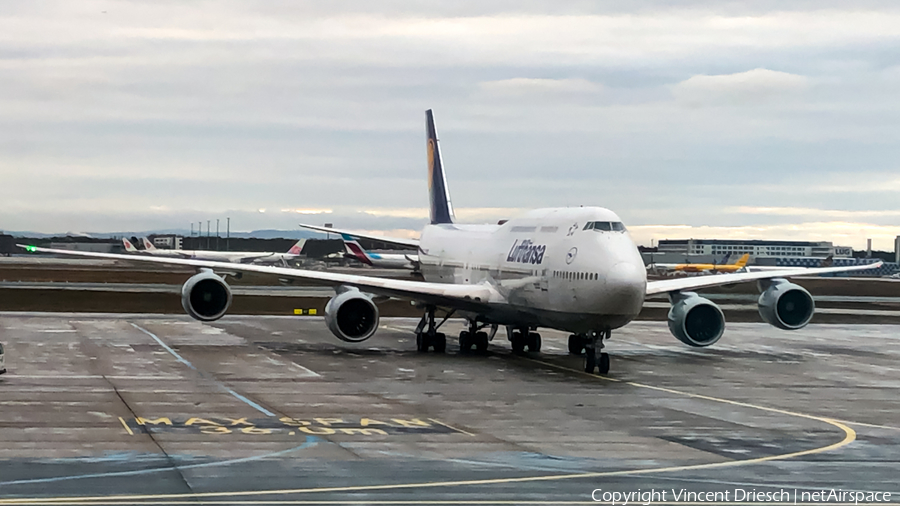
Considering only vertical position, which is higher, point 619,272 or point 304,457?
point 619,272

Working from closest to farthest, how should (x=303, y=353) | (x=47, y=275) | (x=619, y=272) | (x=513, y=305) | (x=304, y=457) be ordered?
1. (x=304, y=457)
2. (x=619, y=272)
3. (x=513, y=305)
4. (x=303, y=353)
5. (x=47, y=275)

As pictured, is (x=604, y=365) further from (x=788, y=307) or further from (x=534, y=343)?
(x=788, y=307)

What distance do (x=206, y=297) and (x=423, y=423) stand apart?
710 inches

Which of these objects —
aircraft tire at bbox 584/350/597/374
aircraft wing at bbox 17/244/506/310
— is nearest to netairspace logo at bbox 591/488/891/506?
aircraft tire at bbox 584/350/597/374

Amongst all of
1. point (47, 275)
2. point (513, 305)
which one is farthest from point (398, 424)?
point (47, 275)

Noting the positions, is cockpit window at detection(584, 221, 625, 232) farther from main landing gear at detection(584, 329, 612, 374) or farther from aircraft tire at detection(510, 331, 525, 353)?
aircraft tire at detection(510, 331, 525, 353)

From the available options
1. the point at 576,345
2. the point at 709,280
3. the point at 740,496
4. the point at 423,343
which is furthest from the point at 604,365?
the point at 740,496

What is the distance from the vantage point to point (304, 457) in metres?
16.8

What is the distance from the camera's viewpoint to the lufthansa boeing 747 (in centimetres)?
2964

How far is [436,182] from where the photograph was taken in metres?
51.6

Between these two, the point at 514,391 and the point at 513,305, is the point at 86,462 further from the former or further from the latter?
the point at 513,305

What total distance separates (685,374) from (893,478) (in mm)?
16323

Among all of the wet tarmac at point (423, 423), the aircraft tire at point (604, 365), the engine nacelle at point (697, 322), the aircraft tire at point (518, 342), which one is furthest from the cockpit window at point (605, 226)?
the aircraft tire at point (518, 342)

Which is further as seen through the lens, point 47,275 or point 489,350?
point 47,275
